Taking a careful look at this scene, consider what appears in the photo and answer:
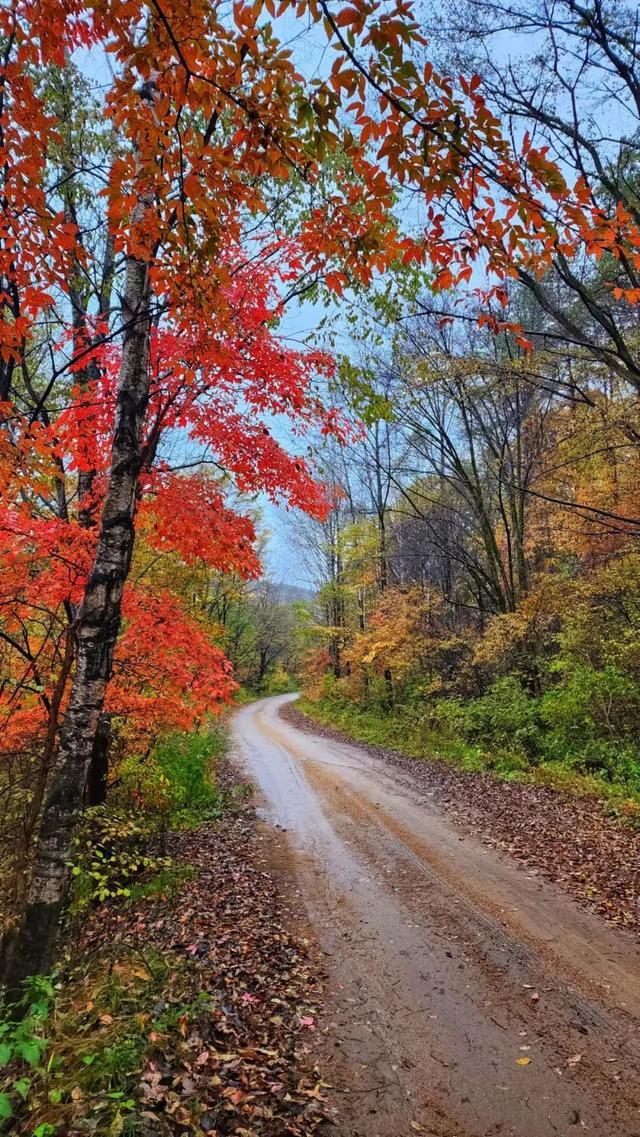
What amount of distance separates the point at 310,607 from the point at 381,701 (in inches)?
522

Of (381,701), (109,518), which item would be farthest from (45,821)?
(381,701)

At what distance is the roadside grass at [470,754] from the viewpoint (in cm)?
900

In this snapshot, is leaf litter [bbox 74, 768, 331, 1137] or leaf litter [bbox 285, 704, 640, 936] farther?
leaf litter [bbox 285, 704, 640, 936]

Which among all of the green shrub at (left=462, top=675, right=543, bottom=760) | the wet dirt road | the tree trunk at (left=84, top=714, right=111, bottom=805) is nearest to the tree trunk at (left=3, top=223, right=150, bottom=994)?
the wet dirt road

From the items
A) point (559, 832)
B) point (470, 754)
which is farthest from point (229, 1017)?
point (470, 754)

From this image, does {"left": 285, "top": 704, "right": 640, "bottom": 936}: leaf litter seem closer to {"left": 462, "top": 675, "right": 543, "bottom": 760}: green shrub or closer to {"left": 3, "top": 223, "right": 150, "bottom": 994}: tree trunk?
{"left": 462, "top": 675, "right": 543, "bottom": 760}: green shrub

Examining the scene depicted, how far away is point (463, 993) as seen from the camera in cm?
421

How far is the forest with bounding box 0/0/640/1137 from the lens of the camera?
9.68 feet

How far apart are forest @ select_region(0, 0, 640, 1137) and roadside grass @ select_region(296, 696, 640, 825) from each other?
0.11 metres

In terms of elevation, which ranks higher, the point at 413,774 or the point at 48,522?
the point at 48,522

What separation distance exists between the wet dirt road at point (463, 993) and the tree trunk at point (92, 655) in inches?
88.5

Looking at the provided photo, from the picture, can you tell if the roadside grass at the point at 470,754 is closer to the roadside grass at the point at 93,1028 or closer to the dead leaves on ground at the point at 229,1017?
the dead leaves on ground at the point at 229,1017

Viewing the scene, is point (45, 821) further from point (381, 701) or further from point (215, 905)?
point (381, 701)

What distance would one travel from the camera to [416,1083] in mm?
3354
